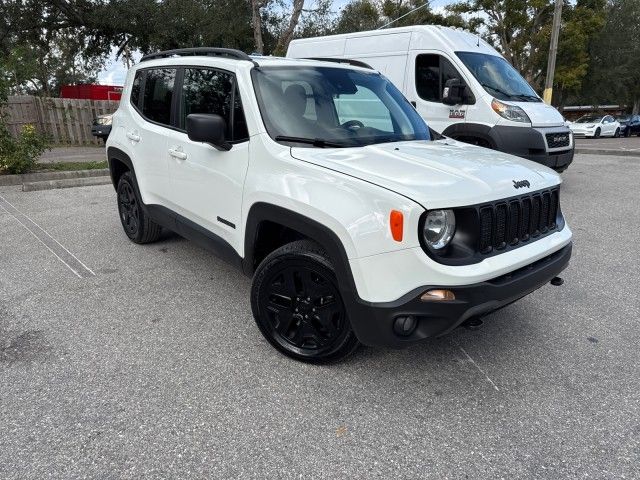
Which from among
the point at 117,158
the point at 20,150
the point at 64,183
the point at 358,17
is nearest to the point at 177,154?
the point at 117,158

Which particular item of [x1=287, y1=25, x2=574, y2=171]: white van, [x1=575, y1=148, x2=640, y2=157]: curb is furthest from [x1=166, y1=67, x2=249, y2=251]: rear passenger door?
[x1=575, y1=148, x2=640, y2=157]: curb

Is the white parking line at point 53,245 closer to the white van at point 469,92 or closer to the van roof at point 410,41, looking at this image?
the white van at point 469,92

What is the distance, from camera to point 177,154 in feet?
13.0

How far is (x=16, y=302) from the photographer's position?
12.9ft

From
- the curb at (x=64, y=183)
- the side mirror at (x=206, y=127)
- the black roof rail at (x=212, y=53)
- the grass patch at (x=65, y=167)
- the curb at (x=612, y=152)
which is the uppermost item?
the black roof rail at (x=212, y=53)

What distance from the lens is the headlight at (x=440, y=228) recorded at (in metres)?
2.46

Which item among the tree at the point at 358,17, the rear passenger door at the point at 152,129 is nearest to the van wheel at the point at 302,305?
the rear passenger door at the point at 152,129

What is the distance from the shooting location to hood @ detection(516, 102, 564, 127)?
24.0ft

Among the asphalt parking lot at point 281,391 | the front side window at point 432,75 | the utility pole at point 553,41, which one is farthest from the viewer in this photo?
the utility pole at point 553,41

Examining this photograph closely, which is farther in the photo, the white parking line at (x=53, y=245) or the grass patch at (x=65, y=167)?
the grass patch at (x=65, y=167)

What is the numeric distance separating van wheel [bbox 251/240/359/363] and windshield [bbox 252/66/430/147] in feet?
2.63

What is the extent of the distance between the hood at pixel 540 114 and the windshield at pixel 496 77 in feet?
0.58

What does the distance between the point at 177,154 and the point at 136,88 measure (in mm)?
1426

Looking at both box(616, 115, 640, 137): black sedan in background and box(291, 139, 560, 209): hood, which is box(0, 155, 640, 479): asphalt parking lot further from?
box(616, 115, 640, 137): black sedan in background
